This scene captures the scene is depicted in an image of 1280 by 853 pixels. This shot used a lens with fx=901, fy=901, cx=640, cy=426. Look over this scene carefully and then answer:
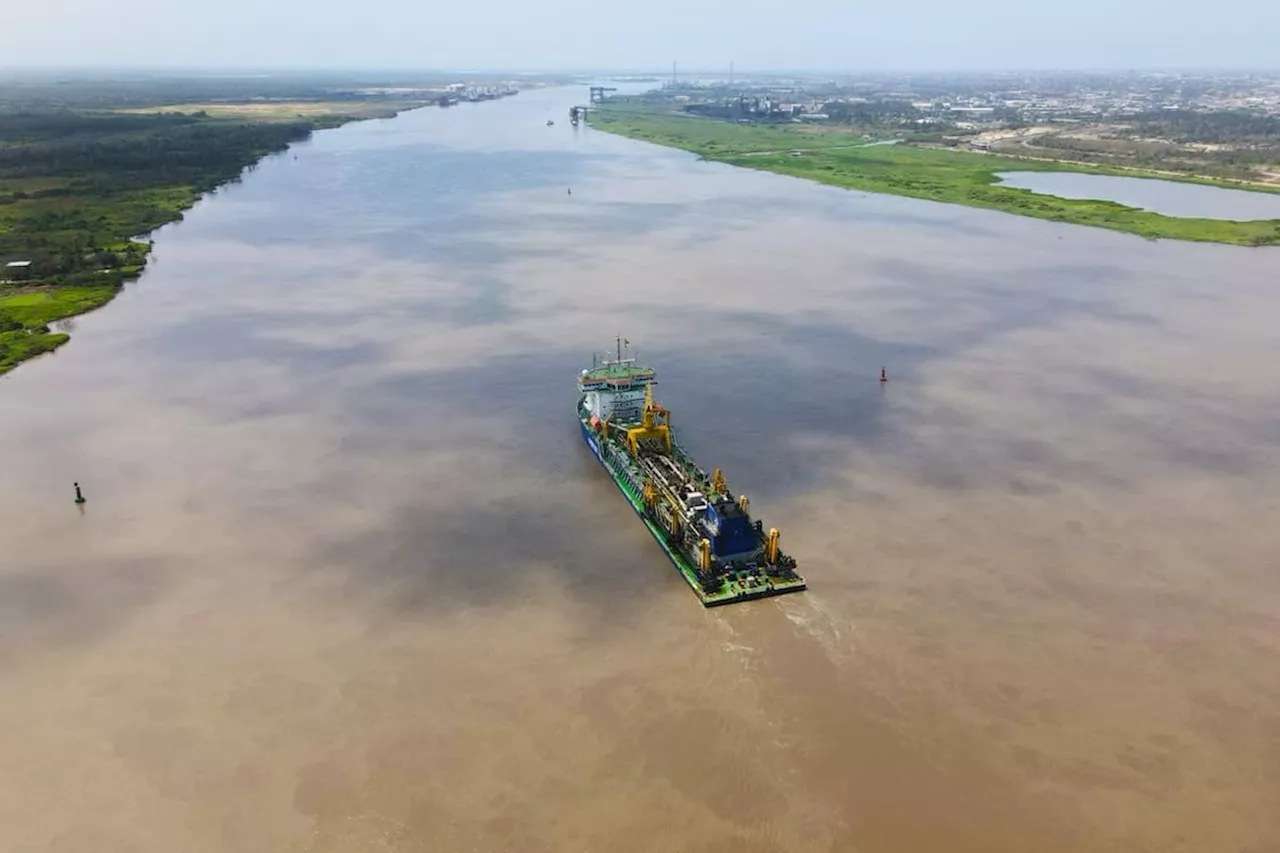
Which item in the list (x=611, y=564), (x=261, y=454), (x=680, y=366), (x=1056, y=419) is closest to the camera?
(x=611, y=564)

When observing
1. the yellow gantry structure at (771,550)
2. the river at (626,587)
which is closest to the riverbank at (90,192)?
the river at (626,587)

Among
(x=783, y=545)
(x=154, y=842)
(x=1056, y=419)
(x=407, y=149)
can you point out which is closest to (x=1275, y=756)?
(x=783, y=545)

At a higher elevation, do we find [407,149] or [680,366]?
[407,149]

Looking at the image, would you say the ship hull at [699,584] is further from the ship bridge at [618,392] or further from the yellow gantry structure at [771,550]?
the ship bridge at [618,392]

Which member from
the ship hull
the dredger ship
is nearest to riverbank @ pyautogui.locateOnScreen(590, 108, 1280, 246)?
the dredger ship

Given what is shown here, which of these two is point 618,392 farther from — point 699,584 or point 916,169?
point 916,169

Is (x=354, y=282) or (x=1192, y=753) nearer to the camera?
(x=1192, y=753)

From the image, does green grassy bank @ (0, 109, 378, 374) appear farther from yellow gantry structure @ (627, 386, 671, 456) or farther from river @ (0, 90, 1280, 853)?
yellow gantry structure @ (627, 386, 671, 456)

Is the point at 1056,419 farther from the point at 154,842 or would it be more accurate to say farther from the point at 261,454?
the point at 154,842
